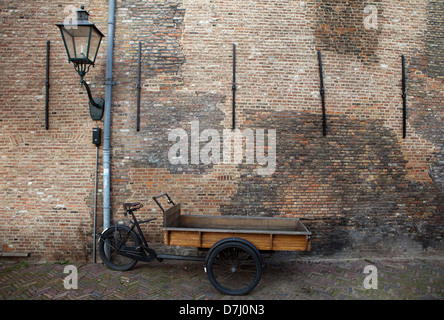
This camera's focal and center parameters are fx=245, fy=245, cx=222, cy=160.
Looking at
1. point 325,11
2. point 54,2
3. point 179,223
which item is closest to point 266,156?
point 179,223

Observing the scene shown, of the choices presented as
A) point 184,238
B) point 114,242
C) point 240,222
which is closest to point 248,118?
point 240,222

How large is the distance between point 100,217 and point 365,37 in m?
6.59

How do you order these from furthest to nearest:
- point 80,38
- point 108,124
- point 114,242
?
1. point 108,124
2. point 114,242
3. point 80,38

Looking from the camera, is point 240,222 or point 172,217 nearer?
point 172,217

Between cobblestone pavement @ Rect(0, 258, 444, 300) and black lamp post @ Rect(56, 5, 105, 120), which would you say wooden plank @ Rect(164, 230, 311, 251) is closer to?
cobblestone pavement @ Rect(0, 258, 444, 300)

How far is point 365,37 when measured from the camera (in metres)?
5.21

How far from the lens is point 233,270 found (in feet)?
11.9

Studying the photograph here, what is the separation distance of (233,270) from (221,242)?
0.49 metres

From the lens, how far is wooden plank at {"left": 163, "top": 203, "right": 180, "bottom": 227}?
3.69 metres

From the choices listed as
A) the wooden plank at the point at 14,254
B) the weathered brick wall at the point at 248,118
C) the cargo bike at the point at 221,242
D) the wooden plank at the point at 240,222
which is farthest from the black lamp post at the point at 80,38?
the wooden plank at the point at 14,254

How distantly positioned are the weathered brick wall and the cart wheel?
113cm

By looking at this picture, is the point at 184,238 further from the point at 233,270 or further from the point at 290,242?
the point at 290,242

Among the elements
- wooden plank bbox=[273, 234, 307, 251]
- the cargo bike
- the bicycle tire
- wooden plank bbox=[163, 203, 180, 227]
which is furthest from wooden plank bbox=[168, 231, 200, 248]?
wooden plank bbox=[273, 234, 307, 251]

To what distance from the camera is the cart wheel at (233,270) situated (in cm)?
357
